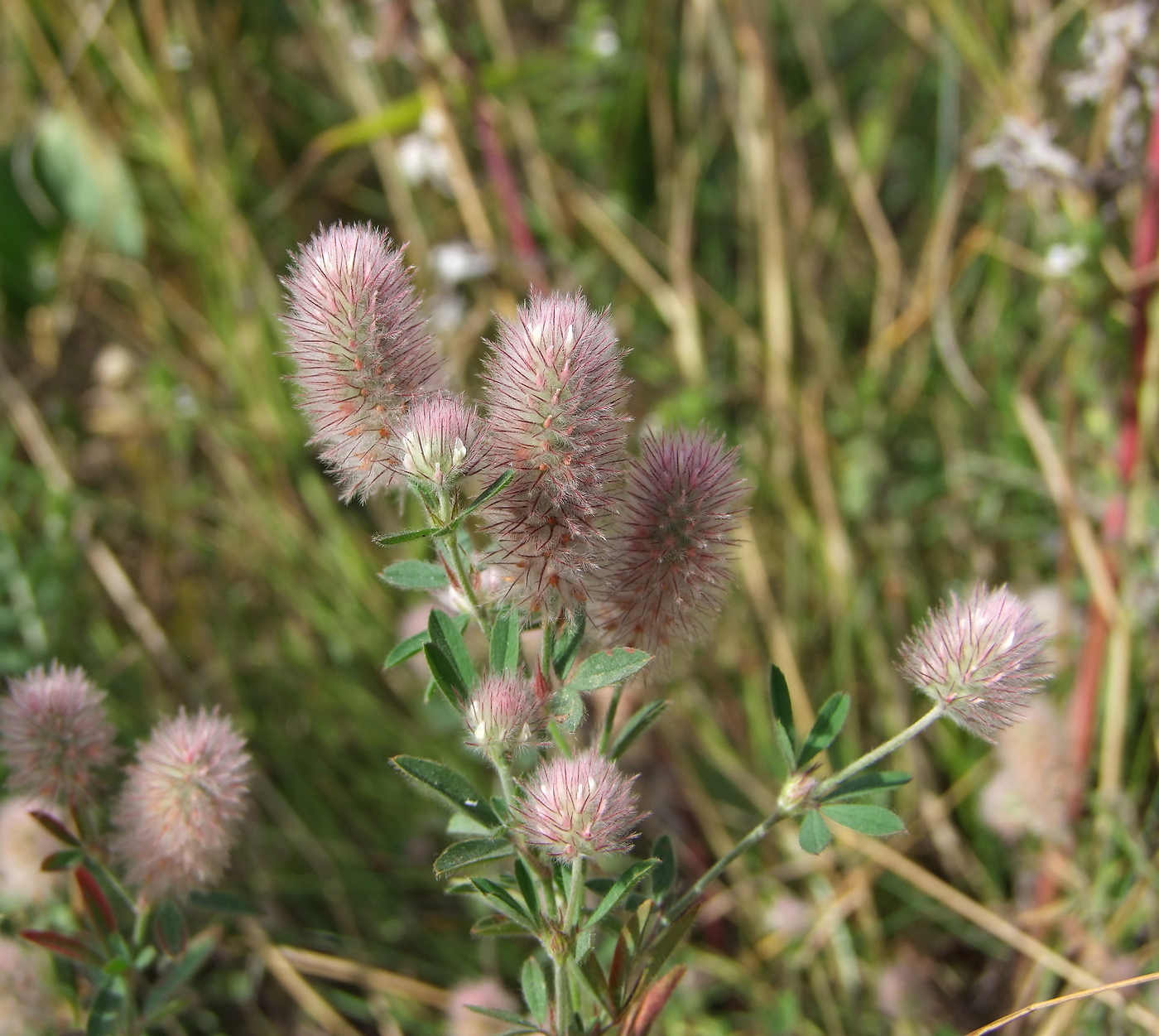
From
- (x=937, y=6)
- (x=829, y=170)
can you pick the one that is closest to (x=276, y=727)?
(x=829, y=170)

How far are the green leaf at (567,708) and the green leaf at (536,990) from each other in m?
0.26

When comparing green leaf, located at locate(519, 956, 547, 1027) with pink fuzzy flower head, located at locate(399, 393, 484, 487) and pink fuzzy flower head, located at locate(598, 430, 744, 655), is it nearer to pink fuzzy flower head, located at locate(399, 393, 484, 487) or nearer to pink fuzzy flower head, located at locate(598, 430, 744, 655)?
pink fuzzy flower head, located at locate(598, 430, 744, 655)

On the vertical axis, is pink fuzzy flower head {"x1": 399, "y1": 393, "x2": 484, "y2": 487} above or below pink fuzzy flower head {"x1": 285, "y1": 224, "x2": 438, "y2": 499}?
below

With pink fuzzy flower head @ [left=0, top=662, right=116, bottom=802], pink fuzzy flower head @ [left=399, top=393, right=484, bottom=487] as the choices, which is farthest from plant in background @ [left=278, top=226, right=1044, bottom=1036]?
pink fuzzy flower head @ [left=0, top=662, right=116, bottom=802]

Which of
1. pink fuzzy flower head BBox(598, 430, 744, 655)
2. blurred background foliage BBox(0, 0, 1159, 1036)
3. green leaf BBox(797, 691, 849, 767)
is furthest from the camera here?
blurred background foliage BBox(0, 0, 1159, 1036)

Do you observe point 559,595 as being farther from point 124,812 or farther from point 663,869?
point 124,812

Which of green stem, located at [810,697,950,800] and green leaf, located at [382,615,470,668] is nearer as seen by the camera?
green stem, located at [810,697,950,800]

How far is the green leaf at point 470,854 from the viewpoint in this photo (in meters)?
0.89

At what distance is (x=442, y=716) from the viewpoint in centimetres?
190

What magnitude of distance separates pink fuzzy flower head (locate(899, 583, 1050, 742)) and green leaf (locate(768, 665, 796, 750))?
0.13 m

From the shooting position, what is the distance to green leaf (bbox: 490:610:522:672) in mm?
952

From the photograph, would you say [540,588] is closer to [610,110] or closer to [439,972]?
[439,972]

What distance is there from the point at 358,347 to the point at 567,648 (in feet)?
1.12

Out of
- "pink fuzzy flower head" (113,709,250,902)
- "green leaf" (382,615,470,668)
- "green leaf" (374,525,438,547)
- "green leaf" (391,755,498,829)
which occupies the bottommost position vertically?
"pink fuzzy flower head" (113,709,250,902)
